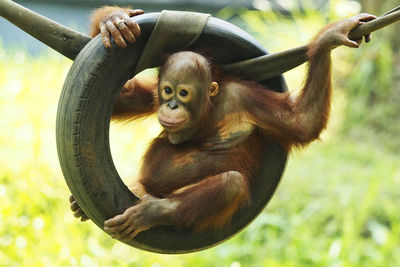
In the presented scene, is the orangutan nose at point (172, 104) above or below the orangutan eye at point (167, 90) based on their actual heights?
below

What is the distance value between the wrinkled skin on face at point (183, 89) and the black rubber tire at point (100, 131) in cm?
14

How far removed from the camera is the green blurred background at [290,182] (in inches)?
154

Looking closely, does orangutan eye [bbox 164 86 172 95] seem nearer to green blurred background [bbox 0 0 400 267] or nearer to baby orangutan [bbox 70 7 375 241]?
baby orangutan [bbox 70 7 375 241]

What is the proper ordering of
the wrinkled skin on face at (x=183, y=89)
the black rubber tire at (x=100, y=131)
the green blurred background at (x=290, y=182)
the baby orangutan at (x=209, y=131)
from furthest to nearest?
the green blurred background at (x=290, y=182) < the wrinkled skin on face at (x=183, y=89) < the baby orangutan at (x=209, y=131) < the black rubber tire at (x=100, y=131)

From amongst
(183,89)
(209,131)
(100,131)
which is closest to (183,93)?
(183,89)

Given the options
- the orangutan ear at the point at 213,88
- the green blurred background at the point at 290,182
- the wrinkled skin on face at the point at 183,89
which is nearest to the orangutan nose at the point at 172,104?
the wrinkled skin on face at the point at 183,89

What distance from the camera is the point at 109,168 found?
7.23ft

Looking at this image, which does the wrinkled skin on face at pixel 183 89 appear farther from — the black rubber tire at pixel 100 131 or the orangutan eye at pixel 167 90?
the black rubber tire at pixel 100 131

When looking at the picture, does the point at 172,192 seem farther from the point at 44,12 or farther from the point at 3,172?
the point at 44,12

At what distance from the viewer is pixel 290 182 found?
5117 millimetres

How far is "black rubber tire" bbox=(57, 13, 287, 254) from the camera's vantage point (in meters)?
2.14

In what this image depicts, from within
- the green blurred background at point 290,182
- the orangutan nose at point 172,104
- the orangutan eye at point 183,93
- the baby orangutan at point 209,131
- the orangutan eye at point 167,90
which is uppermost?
the orangutan eye at point 167,90

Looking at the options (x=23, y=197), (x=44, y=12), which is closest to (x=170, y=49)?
(x=23, y=197)

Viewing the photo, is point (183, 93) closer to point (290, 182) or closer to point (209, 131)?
point (209, 131)
